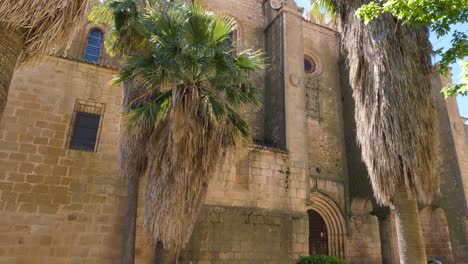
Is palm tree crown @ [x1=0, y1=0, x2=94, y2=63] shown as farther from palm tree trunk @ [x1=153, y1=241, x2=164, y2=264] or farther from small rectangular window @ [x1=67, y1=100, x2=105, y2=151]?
small rectangular window @ [x1=67, y1=100, x2=105, y2=151]

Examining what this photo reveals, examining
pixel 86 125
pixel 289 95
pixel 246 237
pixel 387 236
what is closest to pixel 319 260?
pixel 246 237

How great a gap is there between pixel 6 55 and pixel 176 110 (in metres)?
3.07

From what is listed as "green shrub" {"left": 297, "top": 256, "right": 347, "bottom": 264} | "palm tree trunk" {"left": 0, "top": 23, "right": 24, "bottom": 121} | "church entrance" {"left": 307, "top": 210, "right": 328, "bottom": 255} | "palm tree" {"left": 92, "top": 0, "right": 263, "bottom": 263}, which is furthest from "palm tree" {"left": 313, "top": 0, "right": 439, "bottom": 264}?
"church entrance" {"left": 307, "top": 210, "right": 328, "bottom": 255}

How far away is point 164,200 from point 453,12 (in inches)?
207

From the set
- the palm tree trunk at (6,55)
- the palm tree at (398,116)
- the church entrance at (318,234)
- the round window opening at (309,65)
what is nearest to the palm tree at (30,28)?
the palm tree trunk at (6,55)

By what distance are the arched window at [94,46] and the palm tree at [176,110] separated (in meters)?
4.73

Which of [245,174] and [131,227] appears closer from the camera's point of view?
[131,227]

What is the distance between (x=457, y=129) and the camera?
48.8 feet

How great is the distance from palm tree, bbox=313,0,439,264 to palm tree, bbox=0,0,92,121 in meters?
4.65

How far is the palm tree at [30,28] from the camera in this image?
3.50 metres

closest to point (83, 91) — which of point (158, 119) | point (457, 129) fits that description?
point (158, 119)

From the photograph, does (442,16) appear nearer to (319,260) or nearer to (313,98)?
(319,260)

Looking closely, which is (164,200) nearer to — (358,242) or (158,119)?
(158,119)

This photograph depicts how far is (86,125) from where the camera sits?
8.73 metres
